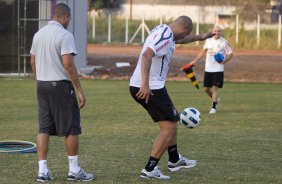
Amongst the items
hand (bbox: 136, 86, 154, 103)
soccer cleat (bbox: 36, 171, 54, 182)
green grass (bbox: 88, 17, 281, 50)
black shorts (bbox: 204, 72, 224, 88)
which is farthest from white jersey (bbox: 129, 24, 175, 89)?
green grass (bbox: 88, 17, 281, 50)

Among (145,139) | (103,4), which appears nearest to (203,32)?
(103,4)

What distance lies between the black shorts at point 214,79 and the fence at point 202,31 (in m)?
30.9

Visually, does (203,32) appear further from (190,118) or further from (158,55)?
(158,55)

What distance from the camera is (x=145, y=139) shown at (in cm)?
1273

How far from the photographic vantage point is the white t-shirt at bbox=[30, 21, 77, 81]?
8.80 meters

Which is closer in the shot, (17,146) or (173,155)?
(173,155)

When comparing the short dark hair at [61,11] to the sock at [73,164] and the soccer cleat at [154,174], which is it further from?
the soccer cleat at [154,174]

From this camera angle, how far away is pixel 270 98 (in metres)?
21.0

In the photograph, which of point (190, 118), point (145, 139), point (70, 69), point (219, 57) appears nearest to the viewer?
point (70, 69)

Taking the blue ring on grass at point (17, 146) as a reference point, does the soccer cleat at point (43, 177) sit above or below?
above

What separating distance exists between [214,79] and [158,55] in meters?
8.54

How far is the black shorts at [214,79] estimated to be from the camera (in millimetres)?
17578

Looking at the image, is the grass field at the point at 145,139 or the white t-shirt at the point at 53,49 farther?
the grass field at the point at 145,139

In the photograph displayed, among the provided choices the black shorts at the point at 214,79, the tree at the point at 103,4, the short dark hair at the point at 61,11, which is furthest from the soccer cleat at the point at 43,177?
the tree at the point at 103,4
